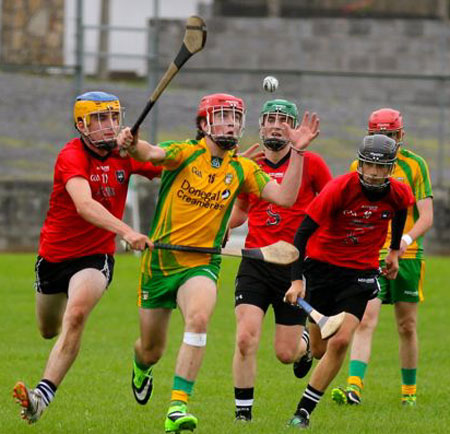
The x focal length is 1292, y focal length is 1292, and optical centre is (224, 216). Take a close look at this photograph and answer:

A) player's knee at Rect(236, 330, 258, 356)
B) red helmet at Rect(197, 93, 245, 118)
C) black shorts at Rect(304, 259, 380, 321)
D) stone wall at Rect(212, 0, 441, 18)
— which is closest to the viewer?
red helmet at Rect(197, 93, 245, 118)

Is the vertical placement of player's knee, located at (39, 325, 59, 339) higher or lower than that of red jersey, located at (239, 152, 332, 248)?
lower

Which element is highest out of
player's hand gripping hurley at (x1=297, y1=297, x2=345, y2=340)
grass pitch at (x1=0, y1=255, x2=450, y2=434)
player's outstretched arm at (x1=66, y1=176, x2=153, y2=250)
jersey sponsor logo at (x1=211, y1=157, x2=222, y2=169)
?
jersey sponsor logo at (x1=211, y1=157, x2=222, y2=169)

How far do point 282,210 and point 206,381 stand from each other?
6.71 ft

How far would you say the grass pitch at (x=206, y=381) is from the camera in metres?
8.76

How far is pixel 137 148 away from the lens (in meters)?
8.01

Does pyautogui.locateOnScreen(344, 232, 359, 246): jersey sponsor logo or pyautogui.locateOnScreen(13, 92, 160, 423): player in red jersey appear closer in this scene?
pyautogui.locateOnScreen(13, 92, 160, 423): player in red jersey

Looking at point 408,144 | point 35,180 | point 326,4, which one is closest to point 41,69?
point 35,180

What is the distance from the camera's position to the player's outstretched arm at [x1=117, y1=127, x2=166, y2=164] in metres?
7.94

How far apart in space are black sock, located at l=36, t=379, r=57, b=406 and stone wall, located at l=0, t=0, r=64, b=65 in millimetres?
17276

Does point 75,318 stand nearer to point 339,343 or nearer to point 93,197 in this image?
point 93,197

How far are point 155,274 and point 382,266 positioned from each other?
2292 millimetres

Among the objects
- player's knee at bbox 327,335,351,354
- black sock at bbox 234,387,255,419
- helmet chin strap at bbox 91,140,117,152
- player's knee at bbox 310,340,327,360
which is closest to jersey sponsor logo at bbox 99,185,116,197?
helmet chin strap at bbox 91,140,117,152

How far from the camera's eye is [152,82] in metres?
22.5

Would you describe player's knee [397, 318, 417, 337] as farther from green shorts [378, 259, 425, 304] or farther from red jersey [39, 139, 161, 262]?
red jersey [39, 139, 161, 262]
